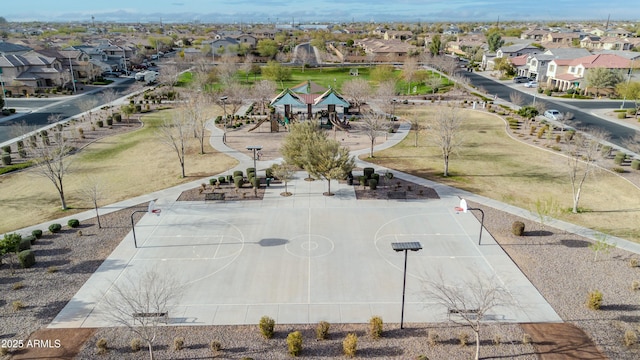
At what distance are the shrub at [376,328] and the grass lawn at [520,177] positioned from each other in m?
19.2

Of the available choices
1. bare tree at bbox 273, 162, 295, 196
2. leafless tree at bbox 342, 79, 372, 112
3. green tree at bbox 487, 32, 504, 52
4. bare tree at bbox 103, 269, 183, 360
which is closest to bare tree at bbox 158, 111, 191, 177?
bare tree at bbox 273, 162, 295, 196

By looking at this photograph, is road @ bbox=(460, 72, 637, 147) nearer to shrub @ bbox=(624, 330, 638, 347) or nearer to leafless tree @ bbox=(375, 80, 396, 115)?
leafless tree @ bbox=(375, 80, 396, 115)

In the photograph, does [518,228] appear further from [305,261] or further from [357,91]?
[357,91]

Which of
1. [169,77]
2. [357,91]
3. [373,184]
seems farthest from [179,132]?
[169,77]

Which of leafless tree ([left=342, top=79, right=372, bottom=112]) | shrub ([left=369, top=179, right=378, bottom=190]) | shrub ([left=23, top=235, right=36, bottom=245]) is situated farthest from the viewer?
leafless tree ([left=342, top=79, right=372, bottom=112])

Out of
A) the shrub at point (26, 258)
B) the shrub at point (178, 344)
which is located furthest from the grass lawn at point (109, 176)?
the shrub at point (178, 344)

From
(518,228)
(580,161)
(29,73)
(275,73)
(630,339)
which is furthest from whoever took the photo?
(275,73)

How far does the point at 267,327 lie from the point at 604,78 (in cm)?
8093

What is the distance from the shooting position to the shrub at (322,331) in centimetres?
1866

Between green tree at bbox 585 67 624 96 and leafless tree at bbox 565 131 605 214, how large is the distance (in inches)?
1300

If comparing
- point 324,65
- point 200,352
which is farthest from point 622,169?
point 324,65

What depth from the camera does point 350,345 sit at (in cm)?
1767

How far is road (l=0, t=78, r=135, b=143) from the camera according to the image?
5684 centimetres

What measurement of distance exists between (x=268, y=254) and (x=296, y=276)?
303cm
